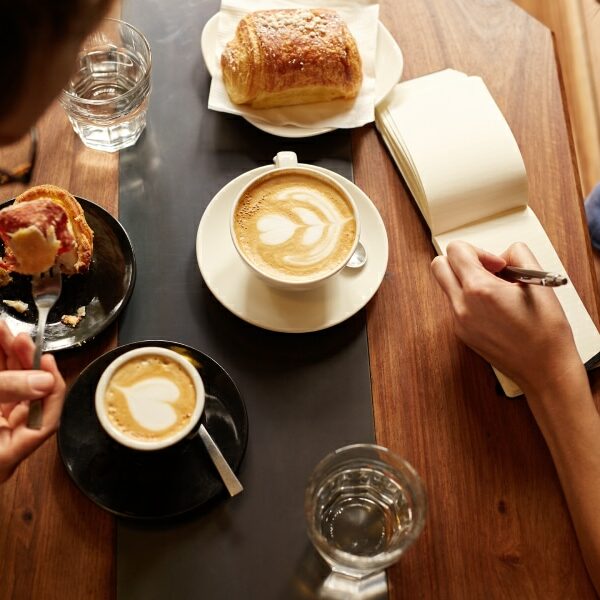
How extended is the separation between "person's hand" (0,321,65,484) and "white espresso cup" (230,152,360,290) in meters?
0.33

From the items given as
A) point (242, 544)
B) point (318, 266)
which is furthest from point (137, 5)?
point (242, 544)

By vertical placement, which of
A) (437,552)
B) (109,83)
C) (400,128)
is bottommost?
(437,552)

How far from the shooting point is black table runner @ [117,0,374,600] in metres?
0.92

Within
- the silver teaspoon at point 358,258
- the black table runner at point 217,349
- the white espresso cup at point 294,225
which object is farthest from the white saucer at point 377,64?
the silver teaspoon at point 358,258

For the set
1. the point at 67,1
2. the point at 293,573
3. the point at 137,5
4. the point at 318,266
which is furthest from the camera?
the point at 137,5

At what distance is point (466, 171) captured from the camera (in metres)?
1.19

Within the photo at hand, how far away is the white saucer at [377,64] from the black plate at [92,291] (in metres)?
0.33

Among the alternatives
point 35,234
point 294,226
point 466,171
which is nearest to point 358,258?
point 294,226

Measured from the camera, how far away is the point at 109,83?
50.0 inches

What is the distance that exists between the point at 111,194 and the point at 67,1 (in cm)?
55

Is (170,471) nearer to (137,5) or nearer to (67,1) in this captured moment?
(67,1)

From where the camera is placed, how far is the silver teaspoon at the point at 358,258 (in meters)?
1.12

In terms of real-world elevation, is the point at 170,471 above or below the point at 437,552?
above

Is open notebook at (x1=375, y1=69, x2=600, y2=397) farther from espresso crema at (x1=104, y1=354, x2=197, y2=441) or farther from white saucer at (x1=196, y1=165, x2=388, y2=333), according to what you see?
espresso crema at (x1=104, y1=354, x2=197, y2=441)
